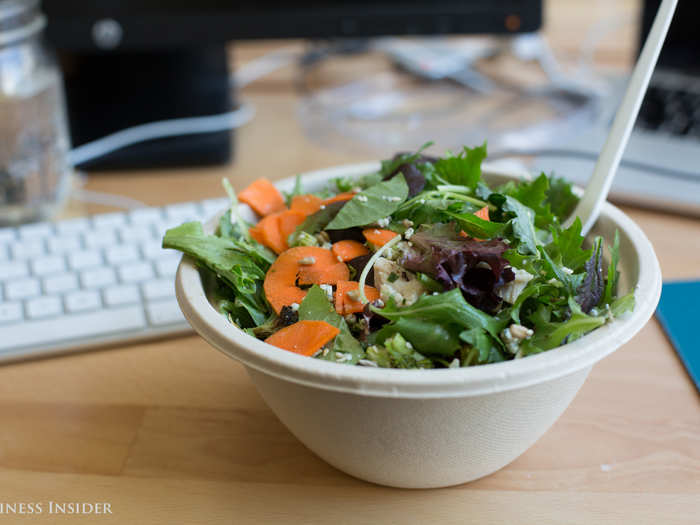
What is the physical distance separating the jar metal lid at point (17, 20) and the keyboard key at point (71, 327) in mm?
417

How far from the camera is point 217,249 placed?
55 cm

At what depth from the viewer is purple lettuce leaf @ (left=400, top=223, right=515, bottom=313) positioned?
1.63 feet

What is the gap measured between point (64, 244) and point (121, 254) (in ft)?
0.24

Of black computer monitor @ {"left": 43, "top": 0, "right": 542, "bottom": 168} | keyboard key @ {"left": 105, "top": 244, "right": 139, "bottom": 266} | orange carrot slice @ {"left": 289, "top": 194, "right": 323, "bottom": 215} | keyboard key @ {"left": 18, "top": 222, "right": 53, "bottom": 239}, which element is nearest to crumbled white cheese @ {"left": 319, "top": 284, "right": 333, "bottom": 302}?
orange carrot slice @ {"left": 289, "top": 194, "right": 323, "bottom": 215}

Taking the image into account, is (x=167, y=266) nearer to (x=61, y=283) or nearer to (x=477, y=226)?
(x=61, y=283)

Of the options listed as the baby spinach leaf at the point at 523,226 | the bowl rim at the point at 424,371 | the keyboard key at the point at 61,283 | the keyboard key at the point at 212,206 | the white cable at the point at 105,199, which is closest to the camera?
the bowl rim at the point at 424,371

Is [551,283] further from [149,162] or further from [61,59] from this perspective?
[61,59]

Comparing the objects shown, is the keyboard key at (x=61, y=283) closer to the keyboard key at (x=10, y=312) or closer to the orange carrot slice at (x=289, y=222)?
the keyboard key at (x=10, y=312)

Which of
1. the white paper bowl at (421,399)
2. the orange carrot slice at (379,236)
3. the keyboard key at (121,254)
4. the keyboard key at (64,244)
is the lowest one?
the keyboard key at (121,254)

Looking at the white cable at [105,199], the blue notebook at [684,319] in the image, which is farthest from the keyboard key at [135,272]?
the blue notebook at [684,319]

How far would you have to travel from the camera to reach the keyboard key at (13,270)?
75cm

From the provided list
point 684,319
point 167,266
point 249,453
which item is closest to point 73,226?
point 167,266

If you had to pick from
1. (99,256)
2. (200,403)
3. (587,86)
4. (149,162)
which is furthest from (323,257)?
(587,86)

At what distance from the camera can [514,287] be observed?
50cm
